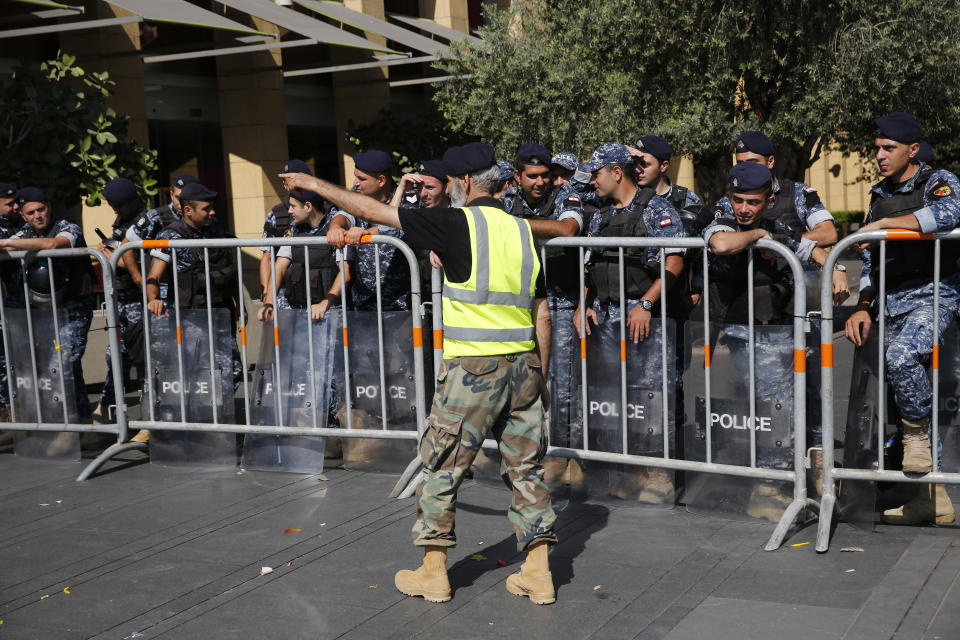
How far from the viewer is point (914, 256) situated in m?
5.16

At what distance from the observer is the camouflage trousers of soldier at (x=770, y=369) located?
5.29 m

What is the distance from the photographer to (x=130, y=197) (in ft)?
26.8

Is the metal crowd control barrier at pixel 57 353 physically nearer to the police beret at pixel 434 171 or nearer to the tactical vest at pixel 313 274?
the tactical vest at pixel 313 274

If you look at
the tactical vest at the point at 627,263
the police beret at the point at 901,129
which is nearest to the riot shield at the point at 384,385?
the tactical vest at the point at 627,263

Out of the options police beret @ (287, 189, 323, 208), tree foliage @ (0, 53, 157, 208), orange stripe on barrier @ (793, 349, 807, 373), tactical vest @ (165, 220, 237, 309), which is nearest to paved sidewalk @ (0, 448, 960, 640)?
orange stripe on barrier @ (793, 349, 807, 373)

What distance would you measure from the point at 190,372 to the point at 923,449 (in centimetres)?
440

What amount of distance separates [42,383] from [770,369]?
16.0ft

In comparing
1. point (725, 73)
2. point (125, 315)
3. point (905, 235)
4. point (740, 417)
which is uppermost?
point (725, 73)

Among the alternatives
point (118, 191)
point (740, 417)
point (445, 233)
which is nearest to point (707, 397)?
point (740, 417)

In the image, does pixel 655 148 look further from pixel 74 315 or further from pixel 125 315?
pixel 74 315

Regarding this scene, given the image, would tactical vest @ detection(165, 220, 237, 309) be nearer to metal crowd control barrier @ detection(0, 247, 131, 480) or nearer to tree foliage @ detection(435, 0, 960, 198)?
metal crowd control barrier @ detection(0, 247, 131, 480)

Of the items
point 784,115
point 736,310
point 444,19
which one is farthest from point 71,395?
point 444,19

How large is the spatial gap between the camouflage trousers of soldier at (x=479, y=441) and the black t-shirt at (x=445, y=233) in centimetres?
40

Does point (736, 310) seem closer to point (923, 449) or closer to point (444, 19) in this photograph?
point (923, 449)
